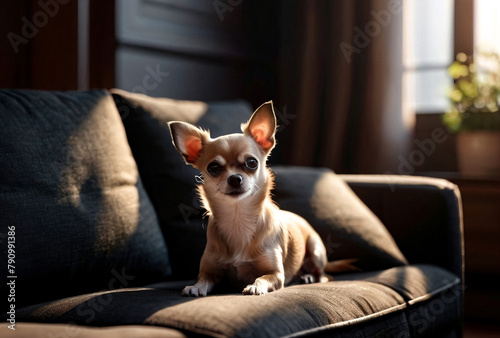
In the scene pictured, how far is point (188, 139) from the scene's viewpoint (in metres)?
1.48

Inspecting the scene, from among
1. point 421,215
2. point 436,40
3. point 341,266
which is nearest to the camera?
point 341,266

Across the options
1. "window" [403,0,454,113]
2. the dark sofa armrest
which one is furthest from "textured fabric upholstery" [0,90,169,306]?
"window" [403,0,454,113]

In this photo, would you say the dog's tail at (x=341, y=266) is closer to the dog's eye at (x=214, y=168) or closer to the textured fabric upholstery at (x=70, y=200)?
the textured fabric upholstery at (x=70, y=200)

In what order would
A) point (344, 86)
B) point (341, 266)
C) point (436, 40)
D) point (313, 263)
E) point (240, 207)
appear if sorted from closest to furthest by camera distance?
point (240, 207)
point (313, 263)
point (341, 266)
point (344, 86)
point (436, 40)

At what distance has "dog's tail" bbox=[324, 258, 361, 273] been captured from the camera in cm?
196

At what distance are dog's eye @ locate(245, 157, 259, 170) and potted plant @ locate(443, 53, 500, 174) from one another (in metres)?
1.99

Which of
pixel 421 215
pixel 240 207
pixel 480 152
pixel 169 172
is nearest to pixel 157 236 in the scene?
pixel 169 172

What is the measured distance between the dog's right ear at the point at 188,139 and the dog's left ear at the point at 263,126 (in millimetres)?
116

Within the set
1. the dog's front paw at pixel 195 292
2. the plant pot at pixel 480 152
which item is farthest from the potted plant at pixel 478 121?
the dog's front paw at pixel 195 292

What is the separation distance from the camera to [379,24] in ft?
11.2

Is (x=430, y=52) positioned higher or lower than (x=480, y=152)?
higher

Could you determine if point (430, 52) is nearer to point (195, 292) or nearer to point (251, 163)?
point (251, 163)

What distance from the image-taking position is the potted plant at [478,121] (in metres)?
3.05

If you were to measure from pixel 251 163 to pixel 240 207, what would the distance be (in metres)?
0.15
